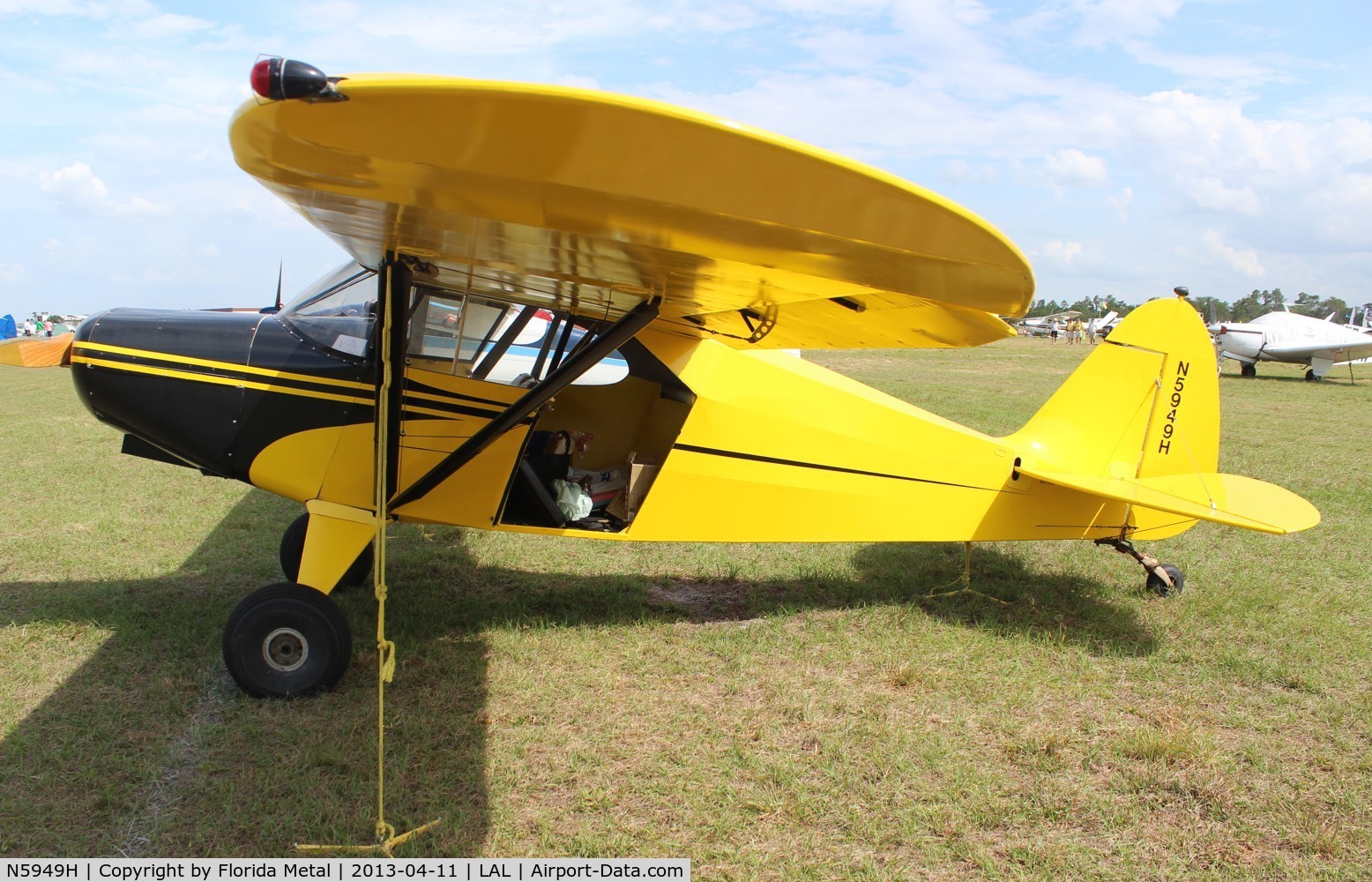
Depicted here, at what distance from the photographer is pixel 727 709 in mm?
4121

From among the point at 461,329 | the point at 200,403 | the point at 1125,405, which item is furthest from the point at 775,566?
the point at 200,403

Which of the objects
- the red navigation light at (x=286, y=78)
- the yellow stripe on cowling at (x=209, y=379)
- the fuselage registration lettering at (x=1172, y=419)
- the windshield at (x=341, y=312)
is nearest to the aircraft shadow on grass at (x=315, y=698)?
the fuselage registration lettering at (x=1172, y=419)

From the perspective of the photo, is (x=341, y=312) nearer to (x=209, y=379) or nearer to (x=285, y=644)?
(x=209, y=379)

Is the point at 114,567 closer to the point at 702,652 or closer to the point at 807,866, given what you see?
the point at 702,652

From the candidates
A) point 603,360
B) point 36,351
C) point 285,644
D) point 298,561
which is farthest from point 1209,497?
point 36,351

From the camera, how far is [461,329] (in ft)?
14.4

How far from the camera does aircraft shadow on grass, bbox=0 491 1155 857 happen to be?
311 cm

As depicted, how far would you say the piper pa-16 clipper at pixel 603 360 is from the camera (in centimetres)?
194

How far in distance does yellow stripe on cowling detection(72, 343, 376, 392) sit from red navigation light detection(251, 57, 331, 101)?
279cm

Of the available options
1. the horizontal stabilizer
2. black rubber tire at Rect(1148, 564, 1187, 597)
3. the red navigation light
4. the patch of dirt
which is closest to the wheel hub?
the patch of dirt

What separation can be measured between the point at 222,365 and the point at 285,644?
1.41 metres

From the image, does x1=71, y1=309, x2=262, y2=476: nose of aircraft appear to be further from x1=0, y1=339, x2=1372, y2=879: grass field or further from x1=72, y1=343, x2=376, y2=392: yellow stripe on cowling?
x1=0, y1=339, x2=1372, y2=879: grass field

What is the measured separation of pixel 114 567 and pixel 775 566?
4.56 m

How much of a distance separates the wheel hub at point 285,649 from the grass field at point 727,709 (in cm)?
21
